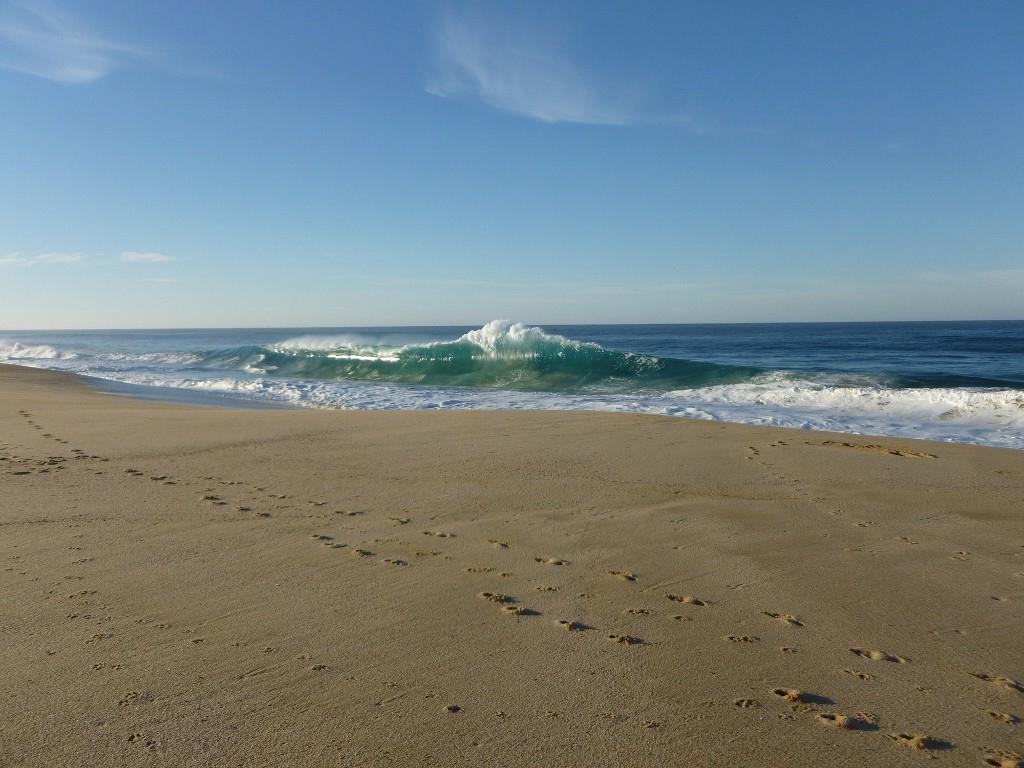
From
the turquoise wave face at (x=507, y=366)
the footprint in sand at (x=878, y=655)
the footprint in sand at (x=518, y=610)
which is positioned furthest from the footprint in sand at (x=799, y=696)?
the turquoise wave face at (x=507, y=366)

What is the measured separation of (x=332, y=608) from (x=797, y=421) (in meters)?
9.09

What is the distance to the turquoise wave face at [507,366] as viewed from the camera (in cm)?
1991

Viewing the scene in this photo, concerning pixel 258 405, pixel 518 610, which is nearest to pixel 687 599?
pixel 518 610

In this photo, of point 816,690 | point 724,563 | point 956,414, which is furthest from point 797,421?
point 816,690

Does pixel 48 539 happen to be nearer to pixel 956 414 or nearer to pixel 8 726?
pixel 8 726

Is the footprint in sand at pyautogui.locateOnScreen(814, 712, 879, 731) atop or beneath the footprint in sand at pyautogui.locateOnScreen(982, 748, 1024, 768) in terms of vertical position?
atop

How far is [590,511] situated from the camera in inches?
198

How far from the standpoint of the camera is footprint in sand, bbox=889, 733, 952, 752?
2.21 meters

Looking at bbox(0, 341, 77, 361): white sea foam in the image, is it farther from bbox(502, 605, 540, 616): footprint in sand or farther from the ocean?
bbox(502, 605, 540, 616): footprint in sand

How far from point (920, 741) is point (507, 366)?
69.7ft

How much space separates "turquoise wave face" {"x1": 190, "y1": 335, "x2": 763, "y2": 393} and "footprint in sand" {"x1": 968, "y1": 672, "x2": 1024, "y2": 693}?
14.3m

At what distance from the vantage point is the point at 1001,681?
2.62 metres

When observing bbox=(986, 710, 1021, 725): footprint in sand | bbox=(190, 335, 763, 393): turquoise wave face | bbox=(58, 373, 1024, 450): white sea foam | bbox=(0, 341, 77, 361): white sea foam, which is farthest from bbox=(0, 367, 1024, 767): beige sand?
bbox=(0, 341, 77, 361): white sea foam

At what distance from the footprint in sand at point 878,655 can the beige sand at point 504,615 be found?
14 mm
